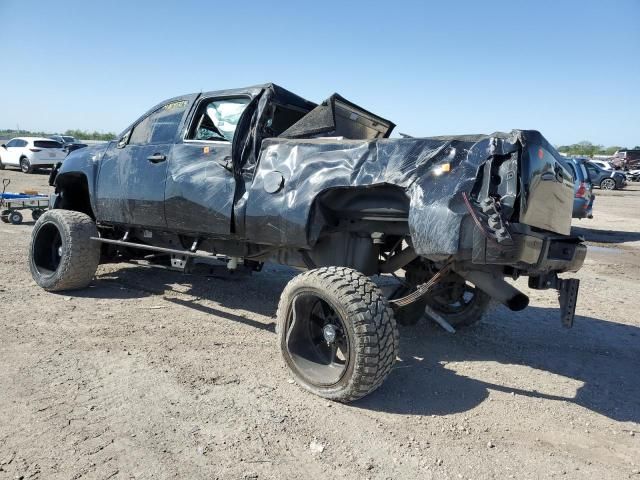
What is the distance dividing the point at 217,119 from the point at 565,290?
338 cm

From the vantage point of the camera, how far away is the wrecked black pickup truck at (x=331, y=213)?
3254 mm

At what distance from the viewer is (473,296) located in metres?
5.06

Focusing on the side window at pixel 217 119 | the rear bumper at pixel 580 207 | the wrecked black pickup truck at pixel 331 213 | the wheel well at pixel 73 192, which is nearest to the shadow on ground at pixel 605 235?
the rear bumper at pixel 580 207

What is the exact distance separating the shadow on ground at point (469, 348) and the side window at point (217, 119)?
1786 mm

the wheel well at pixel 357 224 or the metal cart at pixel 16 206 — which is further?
the metal cart at pixel 16 206

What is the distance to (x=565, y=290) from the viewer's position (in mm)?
3859

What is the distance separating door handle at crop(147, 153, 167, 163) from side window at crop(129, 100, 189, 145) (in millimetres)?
173

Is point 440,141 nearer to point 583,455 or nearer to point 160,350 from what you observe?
point 583,455

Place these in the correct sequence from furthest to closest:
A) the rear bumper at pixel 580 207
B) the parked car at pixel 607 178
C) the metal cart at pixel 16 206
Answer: the parked car at pixel 607 178, the rear bumper at pixel 580 207, the metal cart at pixel 16 206

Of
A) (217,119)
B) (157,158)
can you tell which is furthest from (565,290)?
(157,158)

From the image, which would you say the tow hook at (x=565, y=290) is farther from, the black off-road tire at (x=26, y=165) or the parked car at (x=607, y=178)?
the parked car at (x=607, y=178)

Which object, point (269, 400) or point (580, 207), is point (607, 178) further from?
point (269, 400)

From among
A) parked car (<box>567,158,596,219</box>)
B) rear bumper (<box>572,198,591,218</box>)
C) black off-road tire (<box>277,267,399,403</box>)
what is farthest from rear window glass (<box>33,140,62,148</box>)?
black off-road tire (<box>277,267,399,403</box>)

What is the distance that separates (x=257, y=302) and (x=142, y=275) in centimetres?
197
